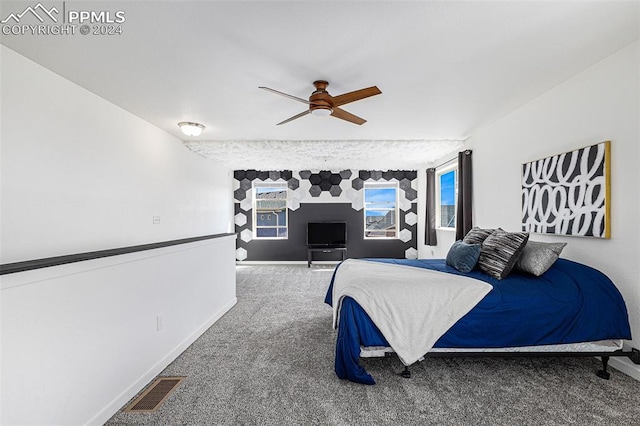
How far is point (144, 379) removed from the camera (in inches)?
Result: 81.7

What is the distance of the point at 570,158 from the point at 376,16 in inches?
84.4

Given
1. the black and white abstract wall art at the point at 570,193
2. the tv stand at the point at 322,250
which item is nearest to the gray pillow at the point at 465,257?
the black and white abstract wall art at the point at 570,193

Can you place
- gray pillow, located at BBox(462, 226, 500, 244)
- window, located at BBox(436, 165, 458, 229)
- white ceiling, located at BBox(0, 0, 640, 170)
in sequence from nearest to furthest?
white ceiling, located at BBox(0, 0, 640, 170) → gray pillow, located at BBox(462, 226, 500, 244) → window, located at BBox(436, 165, 458, 229)

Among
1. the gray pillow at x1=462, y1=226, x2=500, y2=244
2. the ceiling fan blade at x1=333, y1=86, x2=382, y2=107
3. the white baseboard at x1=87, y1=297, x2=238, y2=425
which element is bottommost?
the white baseboard at x1=87, y1=297, x2=238, y2=425

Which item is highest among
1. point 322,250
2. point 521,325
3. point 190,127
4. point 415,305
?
point 190,127

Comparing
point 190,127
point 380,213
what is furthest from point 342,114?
point 380,213

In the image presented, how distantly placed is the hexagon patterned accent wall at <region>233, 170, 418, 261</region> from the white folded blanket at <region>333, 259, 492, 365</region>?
4.90m

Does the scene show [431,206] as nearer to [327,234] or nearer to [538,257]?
[327,234]

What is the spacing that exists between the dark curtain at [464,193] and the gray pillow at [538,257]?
174 cm

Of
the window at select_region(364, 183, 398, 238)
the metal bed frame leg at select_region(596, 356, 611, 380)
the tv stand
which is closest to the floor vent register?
the metal bed frame leg at select_region(596, 356, 611, 380)

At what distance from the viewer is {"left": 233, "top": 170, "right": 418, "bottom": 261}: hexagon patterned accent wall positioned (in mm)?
7012

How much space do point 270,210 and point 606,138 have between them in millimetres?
6029

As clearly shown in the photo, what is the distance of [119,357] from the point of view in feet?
6.21

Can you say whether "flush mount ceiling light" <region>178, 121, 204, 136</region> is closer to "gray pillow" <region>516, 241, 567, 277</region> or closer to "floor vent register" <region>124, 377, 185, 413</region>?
"floor vent register" <region>124, 377, 185, 413</region>
